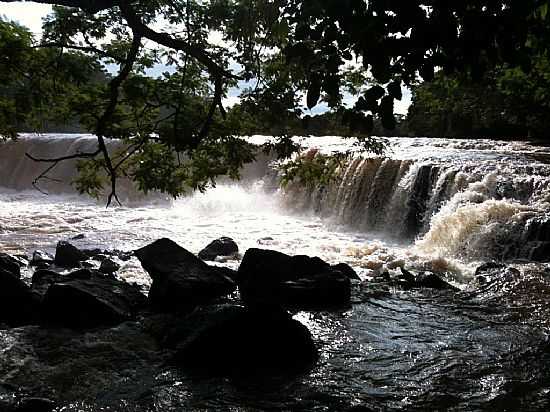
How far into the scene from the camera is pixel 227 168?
21.0 ft

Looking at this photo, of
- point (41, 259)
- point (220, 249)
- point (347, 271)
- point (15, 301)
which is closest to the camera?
point (15, 301)

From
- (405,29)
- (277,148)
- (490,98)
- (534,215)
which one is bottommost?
(534,215)

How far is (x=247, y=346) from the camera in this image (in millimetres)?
5445

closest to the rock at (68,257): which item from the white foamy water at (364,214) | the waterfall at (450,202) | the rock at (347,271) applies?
the white foamy water at (364,214)

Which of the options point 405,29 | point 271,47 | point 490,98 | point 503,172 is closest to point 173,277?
point 271,47

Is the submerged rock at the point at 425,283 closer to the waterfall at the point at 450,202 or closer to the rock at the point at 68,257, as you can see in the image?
the waterfall at the point at 450,202

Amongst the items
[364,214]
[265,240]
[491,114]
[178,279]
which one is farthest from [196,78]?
[491,114]

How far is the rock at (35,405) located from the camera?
14.2 ft

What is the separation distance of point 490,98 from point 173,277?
24.8m

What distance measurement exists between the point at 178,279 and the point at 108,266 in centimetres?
326

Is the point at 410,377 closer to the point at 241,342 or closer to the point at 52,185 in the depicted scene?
the point at 241,342

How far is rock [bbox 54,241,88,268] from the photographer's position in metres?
10.7

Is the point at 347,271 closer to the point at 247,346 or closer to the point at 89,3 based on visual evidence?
the point at 247,346

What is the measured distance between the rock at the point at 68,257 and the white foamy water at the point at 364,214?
3.53 ft
